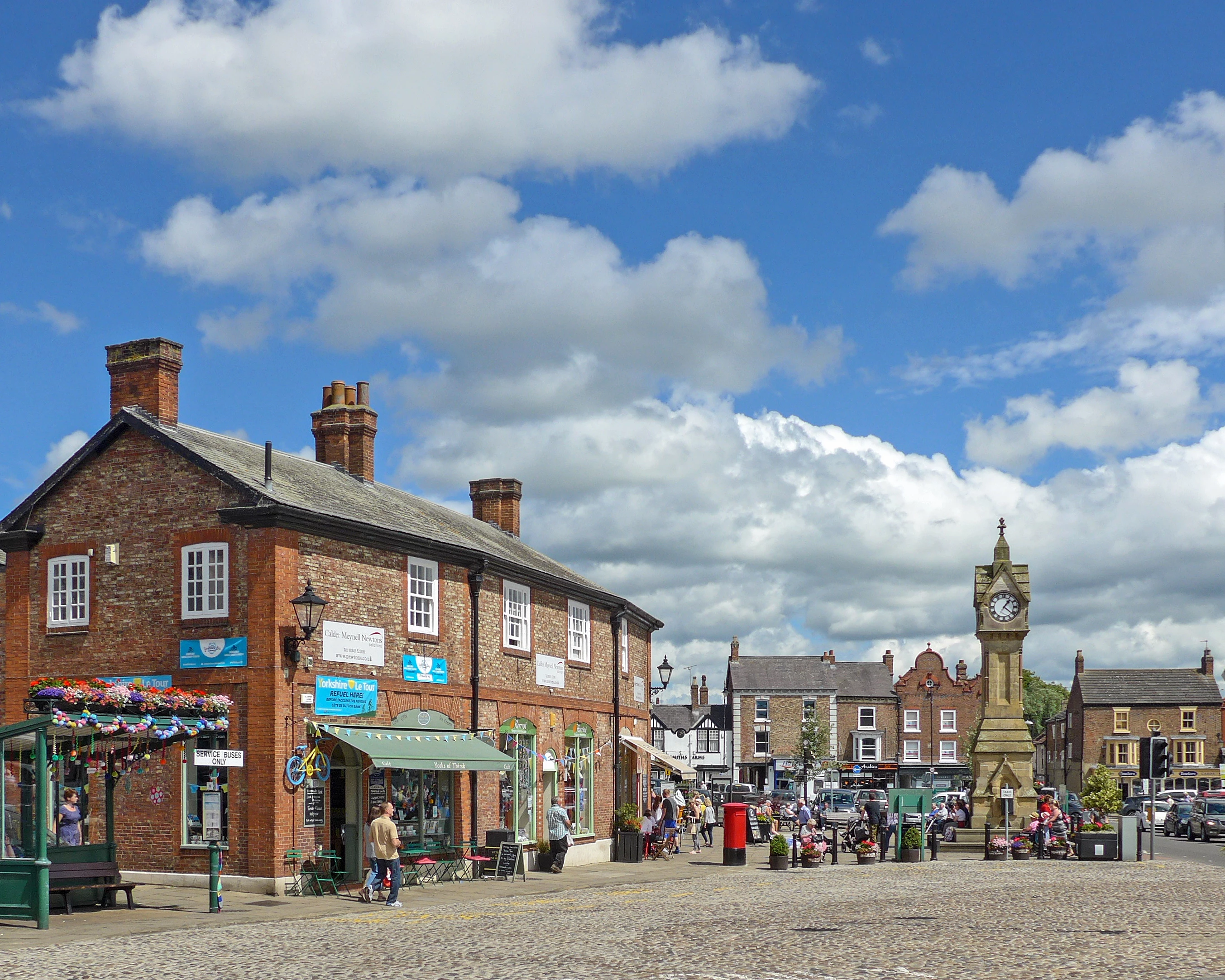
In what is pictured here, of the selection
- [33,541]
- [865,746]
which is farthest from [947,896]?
[865,746]

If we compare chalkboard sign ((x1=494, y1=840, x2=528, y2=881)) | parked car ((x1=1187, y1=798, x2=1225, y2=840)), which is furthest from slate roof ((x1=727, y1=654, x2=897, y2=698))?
chalkboard sign ((x1=494, y1=840, x2=528, y2=881))

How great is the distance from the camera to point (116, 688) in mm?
19172

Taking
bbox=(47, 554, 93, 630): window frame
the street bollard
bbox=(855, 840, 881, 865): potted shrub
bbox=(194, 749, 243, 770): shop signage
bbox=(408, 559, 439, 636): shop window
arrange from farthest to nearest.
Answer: bbox=(855, 840, 881, 865): potted shrub < bbox=(408, 559, 439, 636): shop window < bbox=(47, 554, 93, 630): window frame < bbox=(194, 749, 243, 770): shop signage < the street bollard

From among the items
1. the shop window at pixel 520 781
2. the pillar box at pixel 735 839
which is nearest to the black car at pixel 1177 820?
the pillar box at pixel 735 839

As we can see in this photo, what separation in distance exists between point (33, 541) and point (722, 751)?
7317cm

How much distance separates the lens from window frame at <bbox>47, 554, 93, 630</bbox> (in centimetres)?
2528

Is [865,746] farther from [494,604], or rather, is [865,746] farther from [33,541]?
[33,541]

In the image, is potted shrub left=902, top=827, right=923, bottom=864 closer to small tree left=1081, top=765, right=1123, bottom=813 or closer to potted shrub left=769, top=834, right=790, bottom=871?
potted shrub left=769, top=834, right=790, bottom=871

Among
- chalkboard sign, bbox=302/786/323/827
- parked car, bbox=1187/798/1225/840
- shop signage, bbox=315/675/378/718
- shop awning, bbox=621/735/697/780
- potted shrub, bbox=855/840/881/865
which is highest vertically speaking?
shop signage, bbox=315/675/378/718

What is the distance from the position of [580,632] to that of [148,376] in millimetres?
12900

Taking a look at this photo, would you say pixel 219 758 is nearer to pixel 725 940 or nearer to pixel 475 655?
pixel 725 940

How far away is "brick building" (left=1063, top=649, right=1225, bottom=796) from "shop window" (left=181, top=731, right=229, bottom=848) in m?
70.4

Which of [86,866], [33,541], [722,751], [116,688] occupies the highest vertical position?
[33,541]

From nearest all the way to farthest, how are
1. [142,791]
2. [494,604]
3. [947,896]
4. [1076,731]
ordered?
[947,896]
[142,791]
[494,604]
[1076,731]
